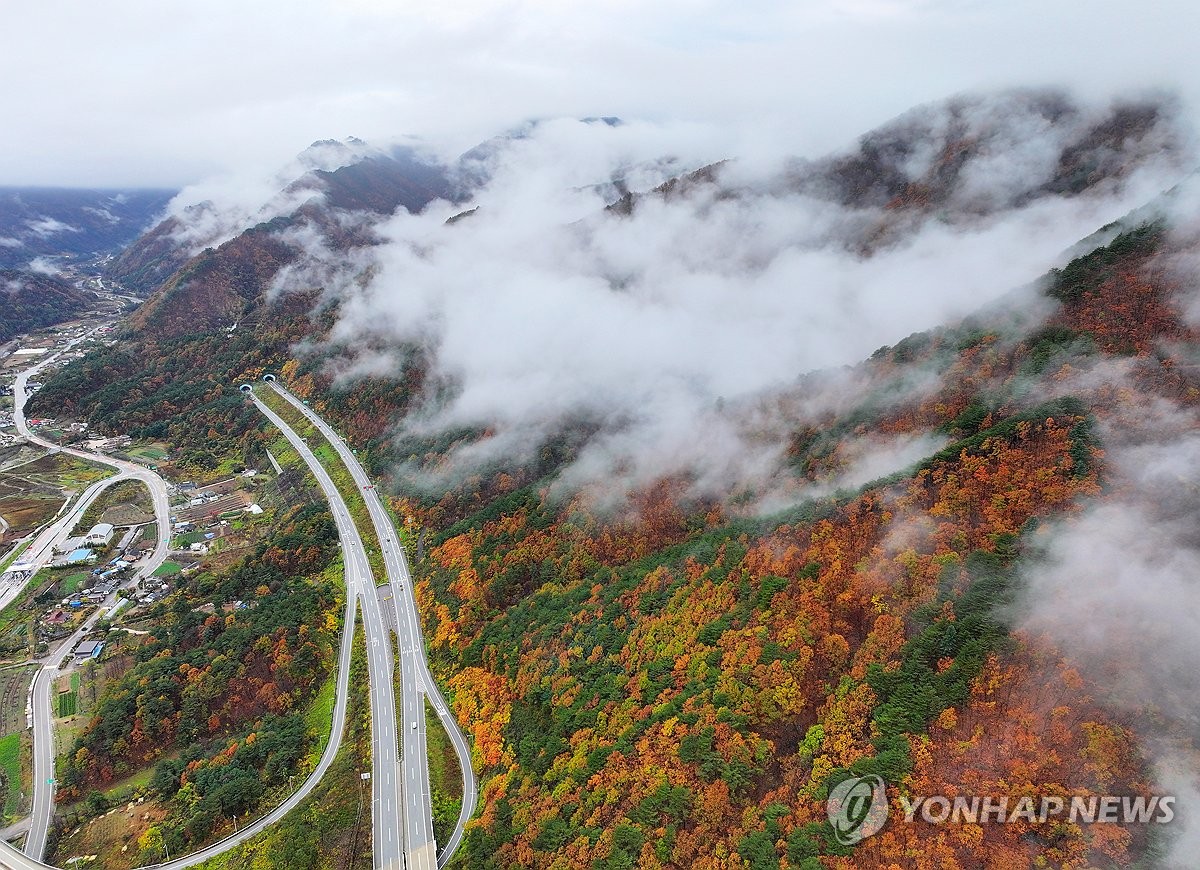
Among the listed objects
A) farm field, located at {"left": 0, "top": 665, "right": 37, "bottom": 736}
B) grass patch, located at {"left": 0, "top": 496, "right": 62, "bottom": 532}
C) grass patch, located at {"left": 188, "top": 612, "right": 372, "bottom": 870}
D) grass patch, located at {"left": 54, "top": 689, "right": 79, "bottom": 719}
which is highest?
grass patch, located at {"left": 0, "top": 496, "right": 62, "bottom": 532}

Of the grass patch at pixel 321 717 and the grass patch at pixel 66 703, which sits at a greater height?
the grass patch at pixel 66 703

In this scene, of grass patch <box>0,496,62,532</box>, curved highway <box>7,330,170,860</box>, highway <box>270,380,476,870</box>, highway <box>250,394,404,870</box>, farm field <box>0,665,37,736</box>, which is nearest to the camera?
highway <box>270,380,476,870</box>

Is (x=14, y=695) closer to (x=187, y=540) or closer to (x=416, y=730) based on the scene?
(x=187, y=540)

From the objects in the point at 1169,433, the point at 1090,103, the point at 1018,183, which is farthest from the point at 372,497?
the point at 1090,103

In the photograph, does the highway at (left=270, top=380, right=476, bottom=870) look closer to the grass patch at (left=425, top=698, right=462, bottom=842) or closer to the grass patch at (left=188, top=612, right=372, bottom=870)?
the grass patch at (left=425, top=698, right=462, bottom=842)

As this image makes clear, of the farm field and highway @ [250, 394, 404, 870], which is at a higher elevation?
the farm field

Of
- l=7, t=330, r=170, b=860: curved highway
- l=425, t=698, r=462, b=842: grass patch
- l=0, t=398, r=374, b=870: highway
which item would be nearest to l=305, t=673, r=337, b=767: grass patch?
l=0, t=398, r=374, b=870: highway

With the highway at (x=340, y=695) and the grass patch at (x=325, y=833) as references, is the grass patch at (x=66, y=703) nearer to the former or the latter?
the highway at (x=340, y=695)

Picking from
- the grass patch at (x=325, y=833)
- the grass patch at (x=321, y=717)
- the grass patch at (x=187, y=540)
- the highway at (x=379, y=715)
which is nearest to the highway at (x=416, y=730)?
the highway at (x=379, y=715)
